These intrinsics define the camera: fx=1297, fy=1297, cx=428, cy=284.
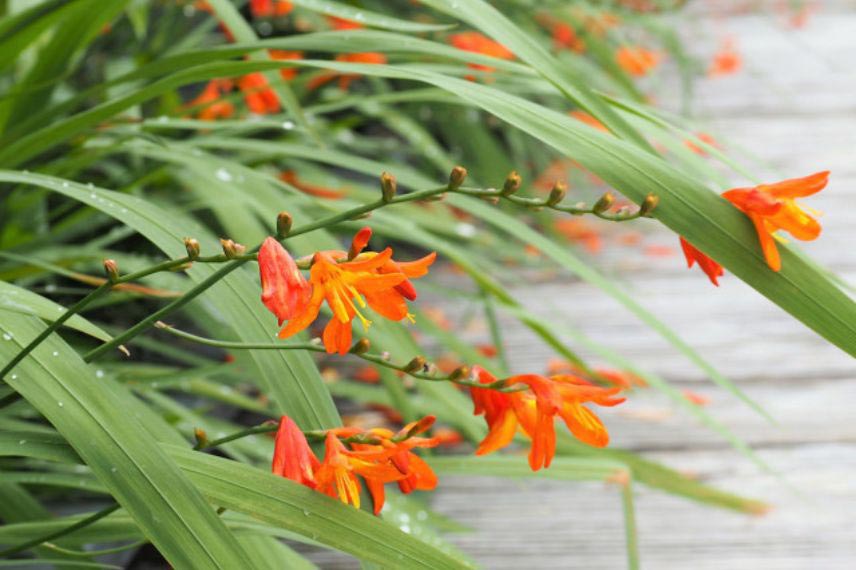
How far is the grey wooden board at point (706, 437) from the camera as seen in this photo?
1.21 meters

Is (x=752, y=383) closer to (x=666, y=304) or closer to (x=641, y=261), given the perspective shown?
(x=666, y=304)

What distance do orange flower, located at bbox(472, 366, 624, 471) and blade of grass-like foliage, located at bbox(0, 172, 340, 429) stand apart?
3.6 inches

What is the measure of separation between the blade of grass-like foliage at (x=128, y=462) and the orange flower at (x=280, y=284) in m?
0.10

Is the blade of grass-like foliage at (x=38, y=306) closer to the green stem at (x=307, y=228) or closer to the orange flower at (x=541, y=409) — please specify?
the green stem at (x=307, y=228)

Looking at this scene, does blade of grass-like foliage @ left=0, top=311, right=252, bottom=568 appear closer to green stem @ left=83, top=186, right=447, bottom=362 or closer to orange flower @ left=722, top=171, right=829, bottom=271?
green stem @ left=83, top=186, right=447, bottom=362

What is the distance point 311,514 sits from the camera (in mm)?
564

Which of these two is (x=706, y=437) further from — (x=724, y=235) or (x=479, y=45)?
(x=724, y=235)

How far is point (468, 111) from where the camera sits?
2109mm

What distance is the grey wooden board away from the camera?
3.98 ft

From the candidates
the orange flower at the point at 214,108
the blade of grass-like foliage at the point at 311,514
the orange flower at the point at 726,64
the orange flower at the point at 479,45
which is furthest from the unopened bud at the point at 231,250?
the orange flower at the point at 726,64

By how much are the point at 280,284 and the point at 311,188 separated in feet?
4.11

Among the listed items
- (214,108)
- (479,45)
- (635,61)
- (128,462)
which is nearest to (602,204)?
(128,462)

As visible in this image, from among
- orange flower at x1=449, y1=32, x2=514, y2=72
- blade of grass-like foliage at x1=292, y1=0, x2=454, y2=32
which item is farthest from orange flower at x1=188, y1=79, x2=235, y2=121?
blade of grass-like foliage at x1=292, y1=0, x2=454, y2=32

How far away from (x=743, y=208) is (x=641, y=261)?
153 cm
